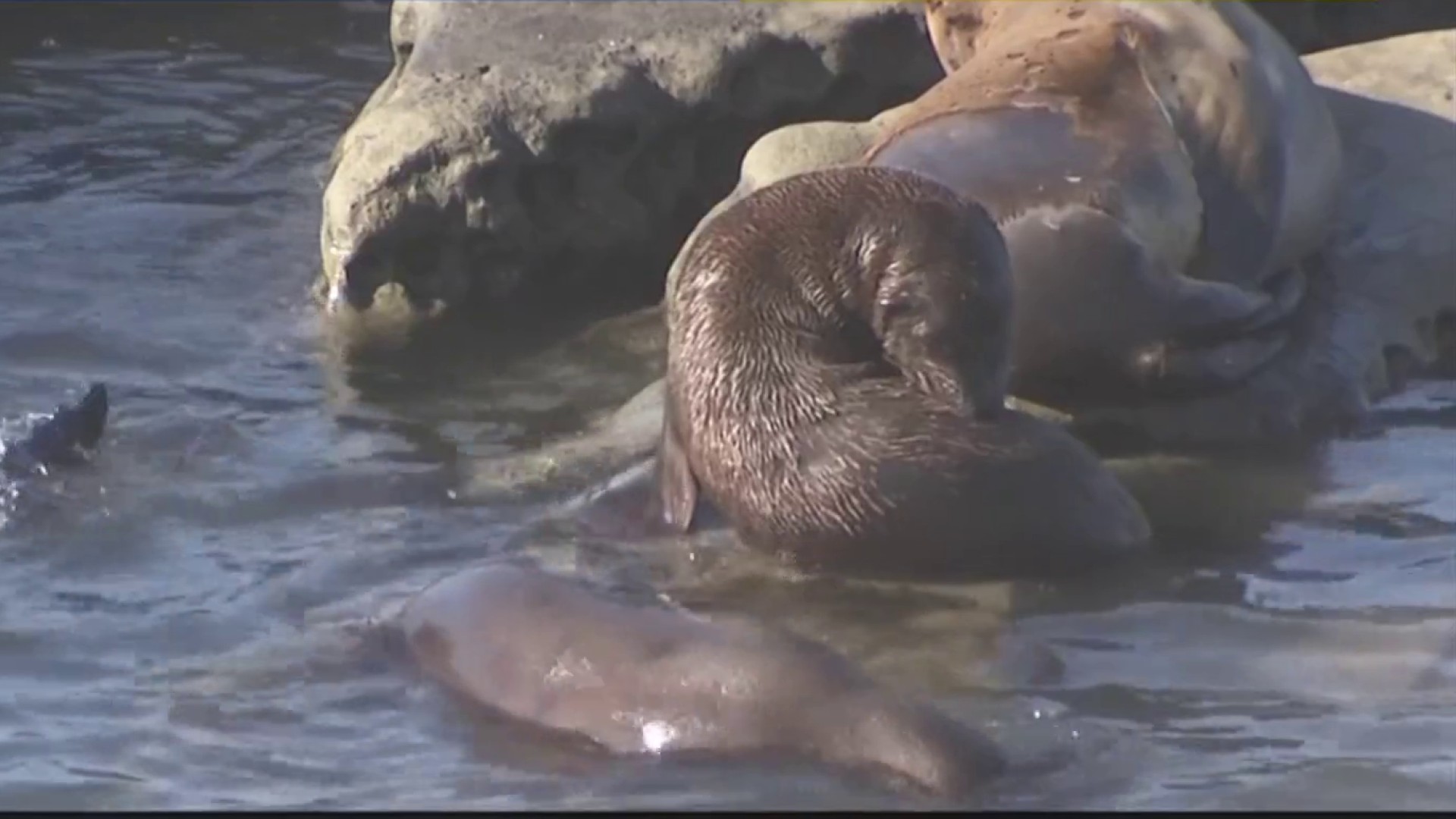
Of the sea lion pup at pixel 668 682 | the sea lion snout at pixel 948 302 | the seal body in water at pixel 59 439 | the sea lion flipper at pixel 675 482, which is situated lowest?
the seal body in water at pixel 59 439

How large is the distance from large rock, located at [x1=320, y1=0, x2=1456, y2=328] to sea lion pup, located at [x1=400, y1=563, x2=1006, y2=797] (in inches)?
131

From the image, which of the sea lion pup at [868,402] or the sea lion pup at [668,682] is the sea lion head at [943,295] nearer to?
the sea lion pup at [868,402]

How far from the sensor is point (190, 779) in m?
5.16

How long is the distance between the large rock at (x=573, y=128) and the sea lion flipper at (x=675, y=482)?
2446mm

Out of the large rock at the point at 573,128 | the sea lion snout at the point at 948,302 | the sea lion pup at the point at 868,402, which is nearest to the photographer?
the sea lion pup at the point at 868,402

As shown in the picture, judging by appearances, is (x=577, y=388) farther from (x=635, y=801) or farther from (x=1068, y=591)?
(x=635, y=801)

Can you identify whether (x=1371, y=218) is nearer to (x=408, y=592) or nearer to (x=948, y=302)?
(x=948, y=302)

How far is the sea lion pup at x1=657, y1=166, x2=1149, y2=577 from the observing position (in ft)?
20.2

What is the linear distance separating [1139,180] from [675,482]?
5.48ft

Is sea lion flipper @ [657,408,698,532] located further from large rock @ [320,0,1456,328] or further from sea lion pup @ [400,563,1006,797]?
large rock @ [320,0,1456,328]

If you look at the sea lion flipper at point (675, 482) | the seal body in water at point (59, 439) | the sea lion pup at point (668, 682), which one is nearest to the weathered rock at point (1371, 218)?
the sea lion flipper at point (675, 482)

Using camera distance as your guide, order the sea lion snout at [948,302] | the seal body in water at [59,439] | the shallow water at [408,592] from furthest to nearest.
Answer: the seal body in water at [59,439]
the sea lion snout at [948,302]
the shallow water at [408,592]

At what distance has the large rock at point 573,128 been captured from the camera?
8.84 m

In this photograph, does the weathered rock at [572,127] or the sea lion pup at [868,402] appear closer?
the sea lion pup at [868,402]
